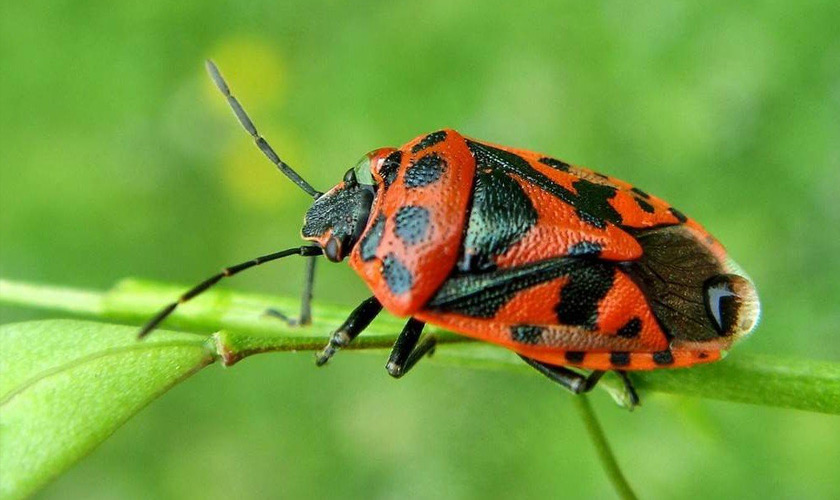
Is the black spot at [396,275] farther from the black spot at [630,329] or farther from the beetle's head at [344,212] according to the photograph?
the black spot at [630,329]

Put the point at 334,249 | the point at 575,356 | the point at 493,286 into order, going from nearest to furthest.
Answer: the point at 575,356 < the point at 493,286 < the point at 334,249

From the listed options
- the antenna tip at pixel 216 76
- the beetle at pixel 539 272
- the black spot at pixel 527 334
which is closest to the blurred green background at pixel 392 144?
the beetle at pixel 539 272

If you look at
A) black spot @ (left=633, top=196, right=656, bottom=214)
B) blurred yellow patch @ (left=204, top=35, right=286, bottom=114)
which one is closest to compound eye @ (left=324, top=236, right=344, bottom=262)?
black spot @ (left=633, top=196, right=656, bottom=214)

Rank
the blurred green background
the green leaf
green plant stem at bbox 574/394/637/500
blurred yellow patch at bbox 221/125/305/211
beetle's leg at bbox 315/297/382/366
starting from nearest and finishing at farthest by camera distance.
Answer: the green leaf < green plant stem at bbox 574/394/637/500 < beetle's leg at bbox 315/297/382/366 < the blurred green background < blurred yellow patch at bbox 221/125/305/211

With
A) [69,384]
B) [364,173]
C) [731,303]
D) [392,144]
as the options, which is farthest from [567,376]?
[392,144]

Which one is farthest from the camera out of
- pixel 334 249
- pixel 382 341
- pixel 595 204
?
pixel 334 249

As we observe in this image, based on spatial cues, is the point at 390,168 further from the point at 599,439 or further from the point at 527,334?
the point at 599,439

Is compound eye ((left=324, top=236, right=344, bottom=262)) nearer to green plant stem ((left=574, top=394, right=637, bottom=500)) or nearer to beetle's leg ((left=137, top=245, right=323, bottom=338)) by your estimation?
beetle's leg ((left=137, top=245, right=323, bottom=338))

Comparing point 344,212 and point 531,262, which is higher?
point 531,262
